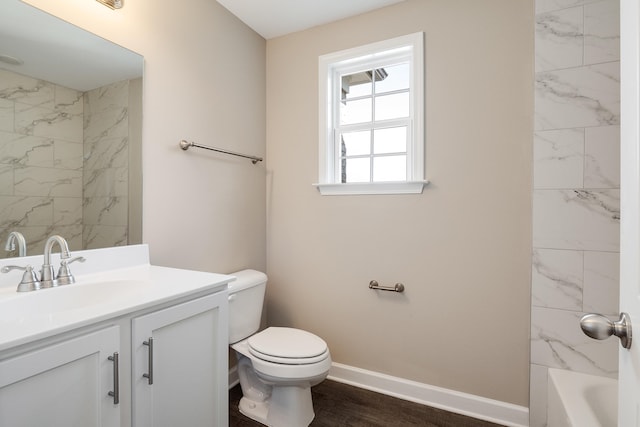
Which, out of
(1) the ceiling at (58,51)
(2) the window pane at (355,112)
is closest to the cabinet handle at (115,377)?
(1) the ceiling at (58,51)

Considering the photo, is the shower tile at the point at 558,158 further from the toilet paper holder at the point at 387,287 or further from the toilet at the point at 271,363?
the toilet at the point at 271,363

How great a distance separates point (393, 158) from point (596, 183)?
1043 mm

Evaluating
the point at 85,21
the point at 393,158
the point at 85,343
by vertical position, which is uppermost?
the point at 85,21

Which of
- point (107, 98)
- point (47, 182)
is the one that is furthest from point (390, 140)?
point (47, 182)

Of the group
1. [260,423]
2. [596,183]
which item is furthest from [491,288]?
[260,423]

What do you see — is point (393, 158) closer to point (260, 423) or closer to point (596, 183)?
point (596, 183)

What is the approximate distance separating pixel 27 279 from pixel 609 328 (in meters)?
1.68

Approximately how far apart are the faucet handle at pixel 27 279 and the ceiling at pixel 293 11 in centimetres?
179

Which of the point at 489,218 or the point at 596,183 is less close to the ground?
the point at 596,183

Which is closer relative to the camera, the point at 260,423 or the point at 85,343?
the point at 85,343

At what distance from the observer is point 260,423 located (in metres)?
1.77

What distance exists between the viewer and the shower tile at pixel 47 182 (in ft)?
4.03

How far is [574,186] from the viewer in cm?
159

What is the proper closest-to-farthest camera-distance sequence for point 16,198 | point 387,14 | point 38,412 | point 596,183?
point 38,412, point 16,198, point 596,183, point 387,14
